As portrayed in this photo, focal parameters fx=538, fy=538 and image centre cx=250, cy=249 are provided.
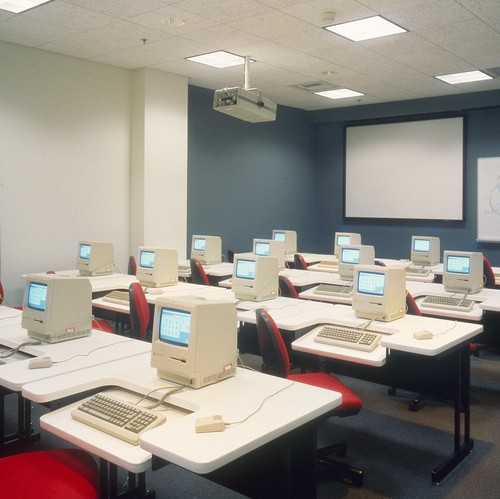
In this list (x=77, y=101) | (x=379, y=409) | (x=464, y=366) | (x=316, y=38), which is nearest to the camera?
(x=464, y=366)

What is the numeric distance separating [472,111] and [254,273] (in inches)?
224

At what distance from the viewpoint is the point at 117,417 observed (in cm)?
188

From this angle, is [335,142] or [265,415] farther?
[335,142]

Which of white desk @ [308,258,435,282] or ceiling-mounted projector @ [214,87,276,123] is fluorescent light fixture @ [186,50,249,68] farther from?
white desk @ [308,258,435,282]

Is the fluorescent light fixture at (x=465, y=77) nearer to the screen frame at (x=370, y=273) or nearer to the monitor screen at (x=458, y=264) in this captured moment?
the monitor screen at (x=458, y=264)

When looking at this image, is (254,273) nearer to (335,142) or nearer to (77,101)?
(77,101)

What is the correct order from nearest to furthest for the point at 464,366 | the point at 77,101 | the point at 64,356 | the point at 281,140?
the point at 64,356, the point at 464,366, the point at 77,101, the point at 281,140

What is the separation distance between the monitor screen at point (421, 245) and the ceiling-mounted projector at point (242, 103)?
2.42m

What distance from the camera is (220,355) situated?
2201 millimetres

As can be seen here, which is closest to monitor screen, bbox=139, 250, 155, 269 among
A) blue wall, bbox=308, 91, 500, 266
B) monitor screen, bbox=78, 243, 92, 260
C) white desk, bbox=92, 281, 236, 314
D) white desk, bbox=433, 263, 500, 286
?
white desk, bbox=92, 281, 236, 314

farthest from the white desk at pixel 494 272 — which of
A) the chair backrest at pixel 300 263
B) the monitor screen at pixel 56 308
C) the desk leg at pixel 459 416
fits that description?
the monitor screen at pixel 56 308

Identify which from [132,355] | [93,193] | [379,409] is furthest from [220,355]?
[93,193]

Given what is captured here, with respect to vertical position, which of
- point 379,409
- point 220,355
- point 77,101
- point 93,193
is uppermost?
point 77,101

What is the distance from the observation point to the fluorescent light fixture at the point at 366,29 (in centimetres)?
479
